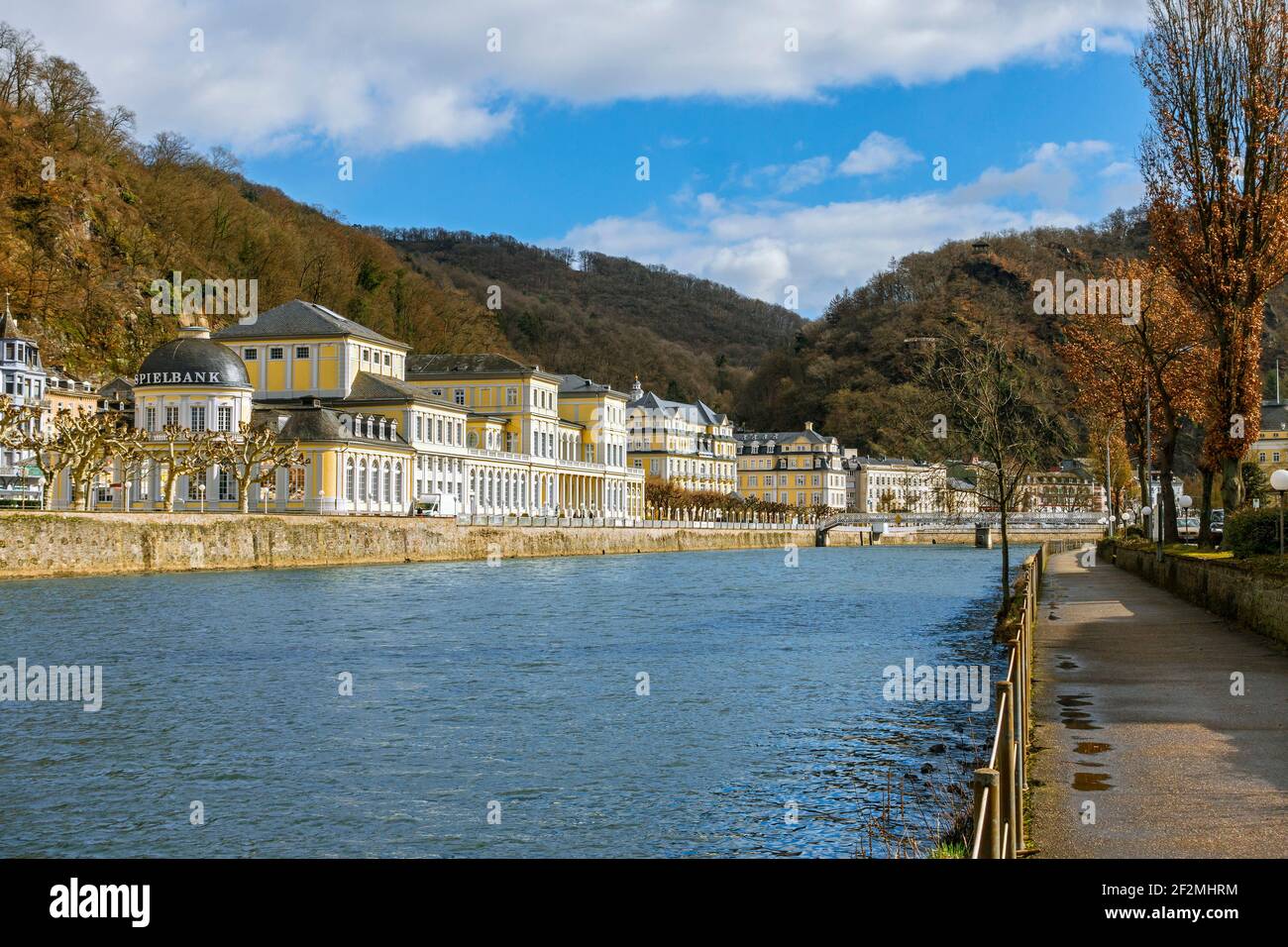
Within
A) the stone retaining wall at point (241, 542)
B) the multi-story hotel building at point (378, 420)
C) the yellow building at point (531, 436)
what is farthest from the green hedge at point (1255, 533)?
the yellow building at point (531, 436)

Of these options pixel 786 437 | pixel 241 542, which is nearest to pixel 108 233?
pixel 241 542

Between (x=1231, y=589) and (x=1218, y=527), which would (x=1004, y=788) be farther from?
(x=1218, y=527)

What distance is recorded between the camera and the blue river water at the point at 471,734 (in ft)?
46.2

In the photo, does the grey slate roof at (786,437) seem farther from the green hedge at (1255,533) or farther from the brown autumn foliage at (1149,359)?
the green hedge at (1255,533)

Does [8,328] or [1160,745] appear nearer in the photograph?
[1160,745]

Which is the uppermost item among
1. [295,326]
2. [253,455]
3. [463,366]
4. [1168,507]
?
[295,326]

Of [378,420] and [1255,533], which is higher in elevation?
[378,420]

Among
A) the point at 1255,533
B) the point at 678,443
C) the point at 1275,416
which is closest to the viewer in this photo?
the point at 1255,533

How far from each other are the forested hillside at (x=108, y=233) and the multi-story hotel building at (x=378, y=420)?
907 cm

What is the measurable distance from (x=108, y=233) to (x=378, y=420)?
34.9 metres

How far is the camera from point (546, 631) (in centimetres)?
3512

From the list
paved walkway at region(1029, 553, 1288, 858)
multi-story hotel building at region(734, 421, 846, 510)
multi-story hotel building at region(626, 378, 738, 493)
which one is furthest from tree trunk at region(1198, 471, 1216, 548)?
multi-story hotel building at region(734, 421, 846, 510)

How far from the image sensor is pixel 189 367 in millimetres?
80250
